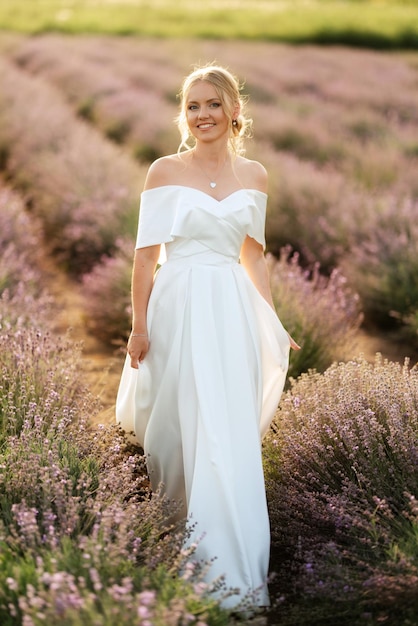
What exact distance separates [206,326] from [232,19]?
26388 mm

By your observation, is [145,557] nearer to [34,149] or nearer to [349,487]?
[349,487]

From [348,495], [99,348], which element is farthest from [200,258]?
[99,348]

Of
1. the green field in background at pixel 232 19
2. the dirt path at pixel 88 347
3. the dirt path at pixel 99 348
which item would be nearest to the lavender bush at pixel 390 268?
the dirt path at pixel 99 348

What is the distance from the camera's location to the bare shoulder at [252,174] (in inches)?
133

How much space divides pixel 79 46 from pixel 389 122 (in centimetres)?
1100

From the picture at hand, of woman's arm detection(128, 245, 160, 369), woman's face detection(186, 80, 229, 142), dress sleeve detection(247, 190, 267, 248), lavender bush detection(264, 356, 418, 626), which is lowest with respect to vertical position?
lavender bush detection(264, 356, 418, 626)

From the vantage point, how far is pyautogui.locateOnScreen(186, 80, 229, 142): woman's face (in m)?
3.18

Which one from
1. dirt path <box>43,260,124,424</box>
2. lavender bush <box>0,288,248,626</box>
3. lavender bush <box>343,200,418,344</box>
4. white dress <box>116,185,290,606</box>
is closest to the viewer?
lavender bush <box>0,288,248,626</box>

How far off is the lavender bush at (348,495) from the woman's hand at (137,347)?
649mm

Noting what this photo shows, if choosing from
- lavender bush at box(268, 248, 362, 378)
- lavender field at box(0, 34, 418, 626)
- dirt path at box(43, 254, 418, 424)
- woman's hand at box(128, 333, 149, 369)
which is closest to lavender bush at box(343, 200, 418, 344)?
lavender field at box(0, 34, 418, 626)

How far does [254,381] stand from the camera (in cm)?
330

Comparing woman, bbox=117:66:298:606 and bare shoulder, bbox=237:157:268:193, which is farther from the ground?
bare shoulder, bbox=237:157:268:193

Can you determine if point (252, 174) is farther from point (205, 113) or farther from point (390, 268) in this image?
point (390, 268)

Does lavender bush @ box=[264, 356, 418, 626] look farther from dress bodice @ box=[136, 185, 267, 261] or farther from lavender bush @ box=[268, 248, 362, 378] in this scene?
lavender bush @ box=[268, 248, 362, 378]
